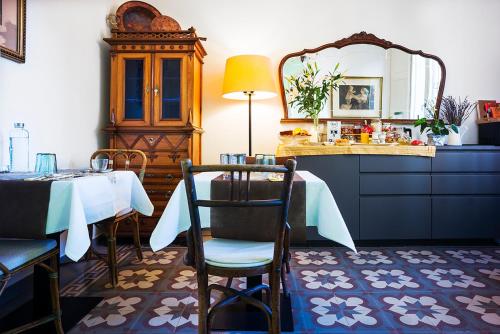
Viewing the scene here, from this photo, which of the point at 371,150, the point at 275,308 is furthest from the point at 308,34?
the point at 275,308

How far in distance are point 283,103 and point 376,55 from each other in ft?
3.70

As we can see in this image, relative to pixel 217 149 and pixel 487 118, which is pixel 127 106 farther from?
pixel 487 118

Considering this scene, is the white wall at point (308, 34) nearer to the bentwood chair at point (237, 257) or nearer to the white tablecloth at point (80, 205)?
the white tablecloth at point (80, 205)

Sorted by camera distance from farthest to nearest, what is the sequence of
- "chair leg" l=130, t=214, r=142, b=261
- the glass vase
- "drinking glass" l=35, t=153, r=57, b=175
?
the glass vase → "chair leg" l=130, t=214, r=142, b=261 → "drinking glass" l=35, t=153, r=57, b=175

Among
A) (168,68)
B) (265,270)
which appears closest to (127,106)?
(168,68)

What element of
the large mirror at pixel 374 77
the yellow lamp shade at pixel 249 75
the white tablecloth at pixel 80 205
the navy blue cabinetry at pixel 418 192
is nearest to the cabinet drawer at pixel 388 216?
the navy blue cabinetry at pixel 418 192

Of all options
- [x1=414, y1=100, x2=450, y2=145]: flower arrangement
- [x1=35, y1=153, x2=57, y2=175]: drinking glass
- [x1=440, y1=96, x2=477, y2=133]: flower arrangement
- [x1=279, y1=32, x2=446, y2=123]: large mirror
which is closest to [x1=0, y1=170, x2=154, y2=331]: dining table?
[x1=35, y1=153, x2=57, y2=175]: drinking glass

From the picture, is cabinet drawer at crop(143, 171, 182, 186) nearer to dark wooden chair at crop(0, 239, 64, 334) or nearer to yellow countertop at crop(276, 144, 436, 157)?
yellow countertop at crop(276, 144, 436, 157)

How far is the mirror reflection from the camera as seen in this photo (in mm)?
3754

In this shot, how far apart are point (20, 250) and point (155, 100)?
6.82 ft

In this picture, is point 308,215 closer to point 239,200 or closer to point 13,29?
point 239,200

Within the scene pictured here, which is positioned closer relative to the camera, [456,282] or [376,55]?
[456,282]

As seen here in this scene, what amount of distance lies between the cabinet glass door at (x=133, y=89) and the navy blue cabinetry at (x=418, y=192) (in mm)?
1560

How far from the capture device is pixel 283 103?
3.78m
